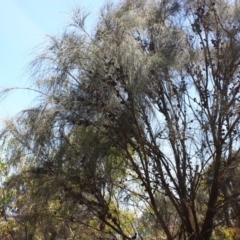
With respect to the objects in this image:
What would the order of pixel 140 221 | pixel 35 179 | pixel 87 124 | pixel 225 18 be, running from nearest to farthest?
pixel 87 124, pixel 35 179, pixel 225 18, pixel 140 221

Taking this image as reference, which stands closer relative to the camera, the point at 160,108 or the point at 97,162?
the point at 97,162

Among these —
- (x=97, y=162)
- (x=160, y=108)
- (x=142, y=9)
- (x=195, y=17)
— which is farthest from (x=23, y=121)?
(x=195, y=17)

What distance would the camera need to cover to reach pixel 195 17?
4.09 m

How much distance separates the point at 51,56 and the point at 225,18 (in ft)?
5.49

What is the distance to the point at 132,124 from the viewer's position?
352 cm

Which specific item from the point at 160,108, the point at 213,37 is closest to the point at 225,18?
the point at 213,37

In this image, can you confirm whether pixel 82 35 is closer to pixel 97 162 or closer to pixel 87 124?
pixel 87 124

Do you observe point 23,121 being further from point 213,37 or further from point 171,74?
point 213,37

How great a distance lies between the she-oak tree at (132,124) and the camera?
351 centimetres

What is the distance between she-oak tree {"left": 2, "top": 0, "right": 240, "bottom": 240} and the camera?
11.5ft

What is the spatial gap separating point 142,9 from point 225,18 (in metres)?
0.82

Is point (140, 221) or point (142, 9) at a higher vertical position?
point (142, 9)

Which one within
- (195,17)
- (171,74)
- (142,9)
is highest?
(142,9)

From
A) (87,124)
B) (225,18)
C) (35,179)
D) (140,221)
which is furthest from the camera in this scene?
(140,221)
